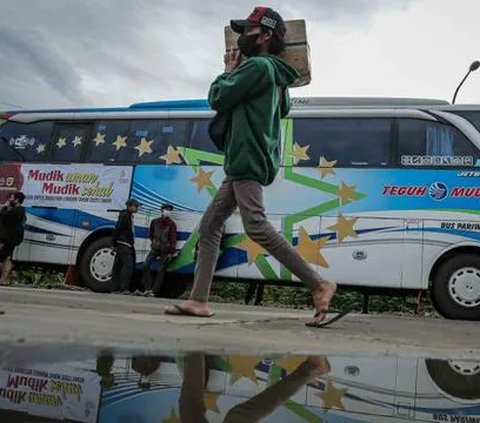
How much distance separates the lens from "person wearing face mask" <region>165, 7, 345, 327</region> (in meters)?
4.01

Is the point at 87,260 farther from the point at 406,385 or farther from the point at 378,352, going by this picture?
the point at 406,385

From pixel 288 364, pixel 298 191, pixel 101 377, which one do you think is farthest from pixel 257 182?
pixel 298 191

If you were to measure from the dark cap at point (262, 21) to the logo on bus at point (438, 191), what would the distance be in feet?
16.3

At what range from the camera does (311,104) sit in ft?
31.7

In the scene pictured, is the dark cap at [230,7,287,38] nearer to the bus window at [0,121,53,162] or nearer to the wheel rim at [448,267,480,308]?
the wheel rim at [448,267,480,308]

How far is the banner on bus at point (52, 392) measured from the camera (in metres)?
1.71

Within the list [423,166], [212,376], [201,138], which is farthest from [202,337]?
[201,138]

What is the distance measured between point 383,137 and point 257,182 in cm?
527

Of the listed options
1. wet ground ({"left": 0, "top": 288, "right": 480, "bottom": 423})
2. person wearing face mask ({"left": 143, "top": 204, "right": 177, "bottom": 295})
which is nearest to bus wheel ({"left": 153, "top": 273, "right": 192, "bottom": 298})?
person wearing face mask ({"left": 143, "top": 204, "right": 177, "bottom": 295})

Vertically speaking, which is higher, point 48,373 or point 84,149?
point 84,149

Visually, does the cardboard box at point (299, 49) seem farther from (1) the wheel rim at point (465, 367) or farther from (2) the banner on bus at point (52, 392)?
(2) the banner on bus at point (52, 392)

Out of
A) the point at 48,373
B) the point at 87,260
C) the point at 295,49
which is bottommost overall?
the point at 48,373

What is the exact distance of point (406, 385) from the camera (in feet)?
7.91

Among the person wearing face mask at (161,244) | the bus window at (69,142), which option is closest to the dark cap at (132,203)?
the person wearing face mask at (161,244)
